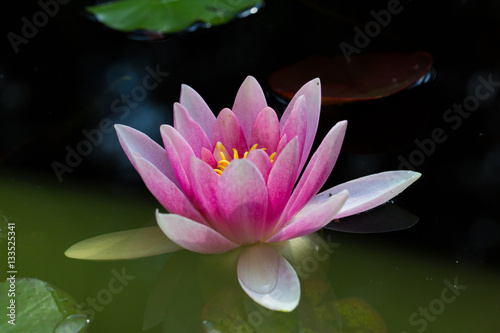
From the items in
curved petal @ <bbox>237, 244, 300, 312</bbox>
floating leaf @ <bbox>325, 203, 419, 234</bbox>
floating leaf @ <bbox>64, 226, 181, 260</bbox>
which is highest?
floating leaf @ <bbox>64, 226, 181, 260</bbox>

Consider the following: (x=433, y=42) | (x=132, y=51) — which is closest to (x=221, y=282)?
(x=132, y=51)

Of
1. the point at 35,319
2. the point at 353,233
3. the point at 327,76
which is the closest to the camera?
the point at 35,319

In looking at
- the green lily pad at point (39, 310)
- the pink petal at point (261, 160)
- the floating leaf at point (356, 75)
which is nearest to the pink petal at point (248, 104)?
the pink petal at point (261, 160)

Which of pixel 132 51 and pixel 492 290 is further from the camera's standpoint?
pixel 132 51

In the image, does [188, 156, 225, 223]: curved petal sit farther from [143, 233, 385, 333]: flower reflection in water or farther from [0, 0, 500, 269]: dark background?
[0, 0, 500, 269]: dark background

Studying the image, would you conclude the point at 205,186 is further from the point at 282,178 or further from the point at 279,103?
the point at 279,103

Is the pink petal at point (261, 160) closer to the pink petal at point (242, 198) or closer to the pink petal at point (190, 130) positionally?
the pink petal at point (242, 198)

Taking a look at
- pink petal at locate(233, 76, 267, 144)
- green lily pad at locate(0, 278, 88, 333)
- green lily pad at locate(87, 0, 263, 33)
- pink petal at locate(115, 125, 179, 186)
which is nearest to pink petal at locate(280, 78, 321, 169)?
pink petal at locate(233, 76, 267, 144)

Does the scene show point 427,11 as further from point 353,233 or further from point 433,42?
point 353,233
